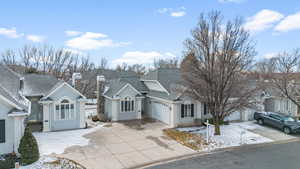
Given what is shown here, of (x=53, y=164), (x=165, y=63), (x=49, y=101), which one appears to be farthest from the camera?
(x=165, y=63)

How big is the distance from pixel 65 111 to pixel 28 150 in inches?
294

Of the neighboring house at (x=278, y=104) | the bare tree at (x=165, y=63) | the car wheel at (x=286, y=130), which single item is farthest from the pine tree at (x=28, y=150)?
the bare tree at (x=165, y=63)

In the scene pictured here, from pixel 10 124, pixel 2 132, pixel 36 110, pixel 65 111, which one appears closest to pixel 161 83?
pixel 65 111

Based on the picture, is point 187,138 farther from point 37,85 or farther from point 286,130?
point 37,85

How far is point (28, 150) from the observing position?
1027cm

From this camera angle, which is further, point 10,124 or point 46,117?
point 46,117

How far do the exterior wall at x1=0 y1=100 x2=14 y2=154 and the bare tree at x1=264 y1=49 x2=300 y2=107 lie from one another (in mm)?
27784

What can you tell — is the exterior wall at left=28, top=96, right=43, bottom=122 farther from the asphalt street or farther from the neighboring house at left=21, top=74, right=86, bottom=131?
the asphalt street

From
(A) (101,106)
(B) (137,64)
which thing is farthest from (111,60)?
(A) (101,106)

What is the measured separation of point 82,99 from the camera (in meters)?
17.8

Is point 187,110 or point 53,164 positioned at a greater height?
point 187,110

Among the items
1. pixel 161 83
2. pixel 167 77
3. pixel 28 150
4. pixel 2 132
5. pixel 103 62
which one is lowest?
pixel 28 150

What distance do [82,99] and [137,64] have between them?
4461 cm

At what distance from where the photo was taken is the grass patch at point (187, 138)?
13.5 metres
